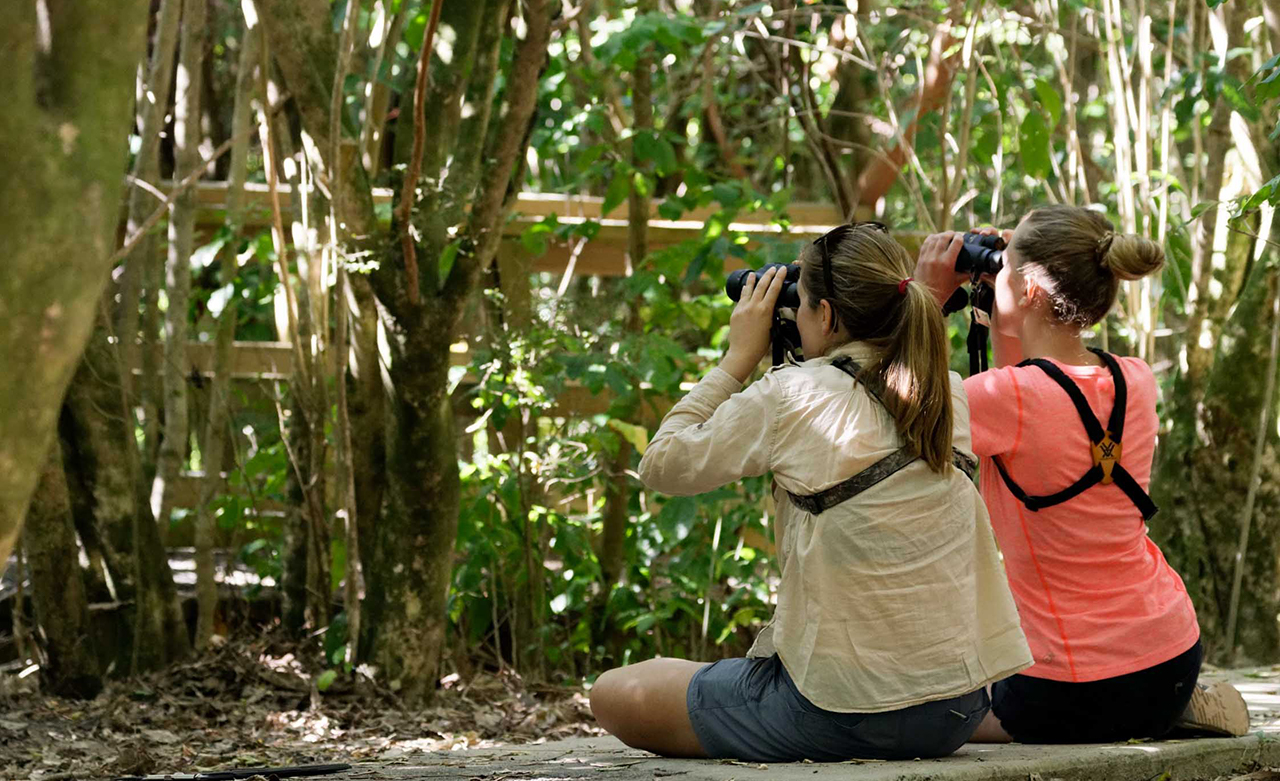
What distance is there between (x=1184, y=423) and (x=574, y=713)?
8.10 ft

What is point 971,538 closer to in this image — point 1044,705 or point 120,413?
point 1044,705

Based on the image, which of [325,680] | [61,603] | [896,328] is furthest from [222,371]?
[896,328]

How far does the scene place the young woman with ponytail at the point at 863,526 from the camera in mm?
2303

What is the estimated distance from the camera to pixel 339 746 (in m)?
3.60

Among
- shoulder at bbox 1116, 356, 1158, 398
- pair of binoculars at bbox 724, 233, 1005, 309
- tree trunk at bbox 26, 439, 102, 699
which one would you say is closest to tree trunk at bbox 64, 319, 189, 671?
tree trunk at bbox 26, 439, 102, 699

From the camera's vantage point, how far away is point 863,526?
2301 mm

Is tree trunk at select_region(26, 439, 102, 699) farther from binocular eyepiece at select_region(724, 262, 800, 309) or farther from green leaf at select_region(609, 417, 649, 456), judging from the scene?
binocular eyepiece at select_region(724, 262, 800, 309)

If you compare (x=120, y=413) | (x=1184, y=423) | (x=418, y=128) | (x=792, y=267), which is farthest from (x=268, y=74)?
(x=1184, y=423)

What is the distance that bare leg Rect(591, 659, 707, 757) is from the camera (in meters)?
2.54

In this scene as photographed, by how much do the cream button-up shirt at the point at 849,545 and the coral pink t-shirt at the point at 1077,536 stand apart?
32 centimetres

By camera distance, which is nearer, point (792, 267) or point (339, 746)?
point (792, 267)

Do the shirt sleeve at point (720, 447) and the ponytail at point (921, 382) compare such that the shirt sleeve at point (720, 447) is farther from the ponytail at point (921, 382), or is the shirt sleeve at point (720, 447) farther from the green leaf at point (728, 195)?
the green leaf at point (728, 195)

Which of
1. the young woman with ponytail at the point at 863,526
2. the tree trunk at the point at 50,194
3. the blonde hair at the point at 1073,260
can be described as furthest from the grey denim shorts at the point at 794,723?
the tree trunk at the point at 50,194

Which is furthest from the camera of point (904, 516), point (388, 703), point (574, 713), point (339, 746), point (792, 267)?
point (574, 713)
